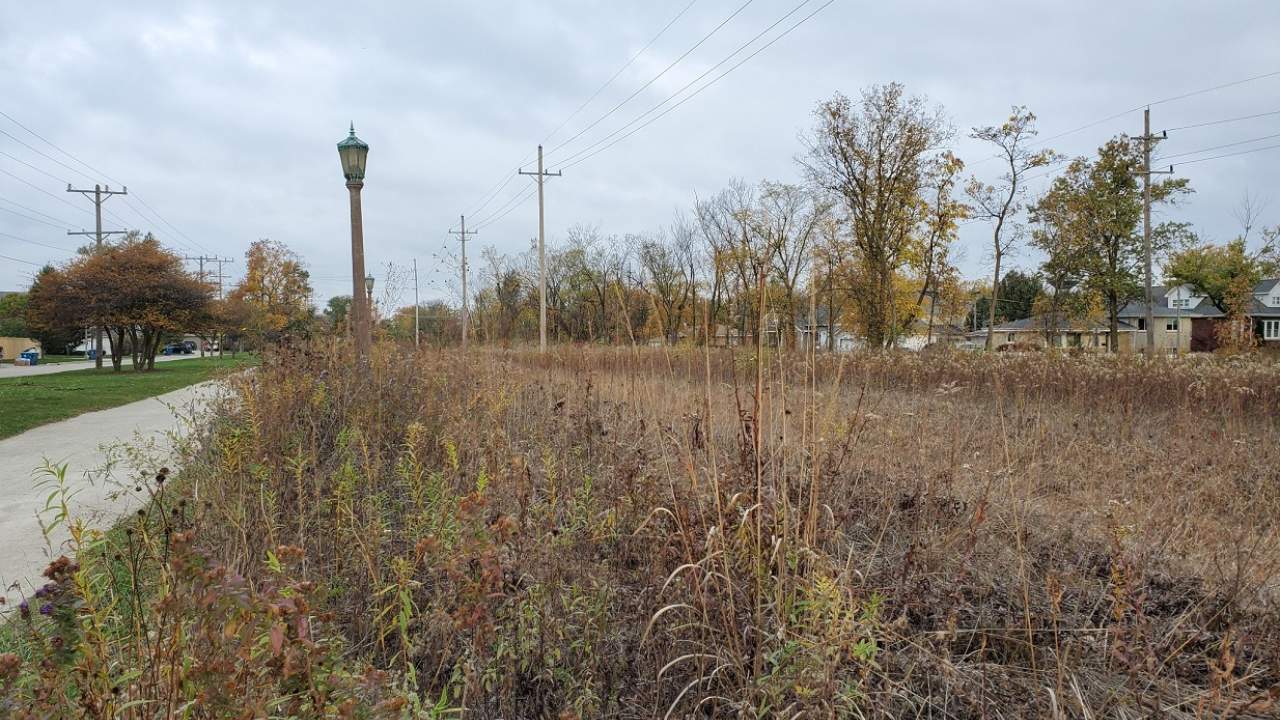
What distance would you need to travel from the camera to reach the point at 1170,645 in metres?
2.18

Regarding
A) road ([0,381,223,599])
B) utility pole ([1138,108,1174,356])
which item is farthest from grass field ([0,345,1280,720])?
utility pole ([1138,108,1174,356])

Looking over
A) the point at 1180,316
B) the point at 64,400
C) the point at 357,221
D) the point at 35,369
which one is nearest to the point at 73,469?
the point at 357,221

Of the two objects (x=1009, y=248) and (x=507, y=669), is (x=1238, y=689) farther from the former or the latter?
(x=1009, y=248)

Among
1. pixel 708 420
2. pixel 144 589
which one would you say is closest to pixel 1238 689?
pixel 708 420

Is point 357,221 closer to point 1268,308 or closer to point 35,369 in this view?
point 35,369

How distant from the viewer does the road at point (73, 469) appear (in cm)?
344

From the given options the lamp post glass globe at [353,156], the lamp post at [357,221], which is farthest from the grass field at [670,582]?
the lamp post glass globe at [353,156]

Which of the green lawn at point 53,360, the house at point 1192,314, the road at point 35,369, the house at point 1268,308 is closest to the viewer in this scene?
the road at point 35,369

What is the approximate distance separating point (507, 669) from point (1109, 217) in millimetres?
33697

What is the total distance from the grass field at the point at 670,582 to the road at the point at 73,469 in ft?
2.14

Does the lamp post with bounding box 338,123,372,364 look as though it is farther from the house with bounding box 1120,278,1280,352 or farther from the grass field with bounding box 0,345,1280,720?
the house with bounding box 1120,278,1280,352

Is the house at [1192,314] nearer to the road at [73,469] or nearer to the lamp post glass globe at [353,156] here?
the lamp post glass globe at [353,156]

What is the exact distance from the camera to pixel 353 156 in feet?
23.5

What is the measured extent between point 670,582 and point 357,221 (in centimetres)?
648
